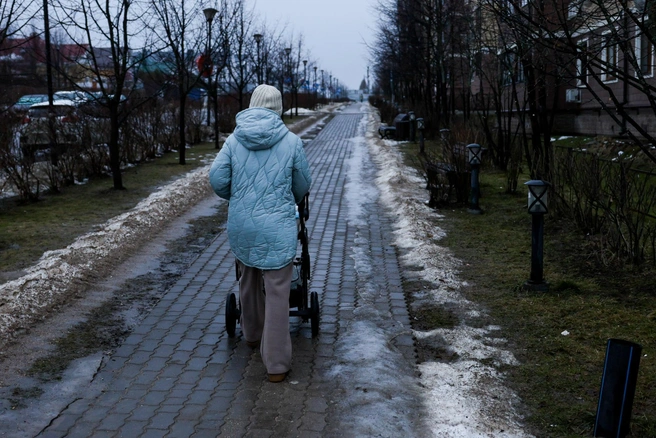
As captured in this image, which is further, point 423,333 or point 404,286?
point 404,286

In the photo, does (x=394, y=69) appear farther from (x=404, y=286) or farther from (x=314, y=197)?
(x=404, y=286)

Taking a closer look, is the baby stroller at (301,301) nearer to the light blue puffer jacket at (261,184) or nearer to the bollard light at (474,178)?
the light blue puffer jacket at (261,184)

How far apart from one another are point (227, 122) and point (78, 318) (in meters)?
24.7

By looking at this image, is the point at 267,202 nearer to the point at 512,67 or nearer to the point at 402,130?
the point at 512,67

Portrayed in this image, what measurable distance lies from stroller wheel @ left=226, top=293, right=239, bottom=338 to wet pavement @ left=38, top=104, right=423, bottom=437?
0.09 metres

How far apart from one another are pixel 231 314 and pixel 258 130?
5.12 feet

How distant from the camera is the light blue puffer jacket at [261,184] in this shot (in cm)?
473

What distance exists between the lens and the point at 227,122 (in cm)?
3038

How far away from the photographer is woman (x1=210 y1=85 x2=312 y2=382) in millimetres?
4734

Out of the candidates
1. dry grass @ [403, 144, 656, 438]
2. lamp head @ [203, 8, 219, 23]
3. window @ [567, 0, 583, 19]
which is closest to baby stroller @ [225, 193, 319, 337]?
dry grass @ [403, 144, 656, 438]

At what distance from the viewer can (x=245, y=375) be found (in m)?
4.89

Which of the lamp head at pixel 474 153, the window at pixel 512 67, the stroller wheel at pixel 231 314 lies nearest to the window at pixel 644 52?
the window at pixel 512 67

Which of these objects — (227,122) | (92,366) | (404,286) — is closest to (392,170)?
(404,286)

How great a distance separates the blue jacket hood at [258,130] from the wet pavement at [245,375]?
150cm
